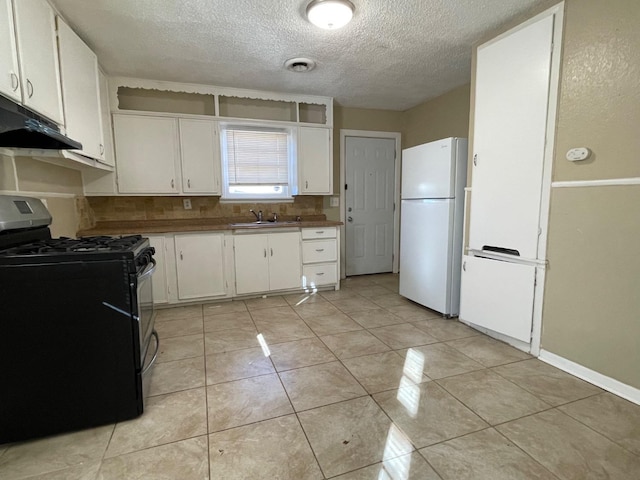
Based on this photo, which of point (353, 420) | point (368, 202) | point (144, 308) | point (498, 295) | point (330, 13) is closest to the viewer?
point (353, 420)

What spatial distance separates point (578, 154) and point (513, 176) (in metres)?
0.41

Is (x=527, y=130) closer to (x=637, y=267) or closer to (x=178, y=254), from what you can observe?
(x=637, y=267)

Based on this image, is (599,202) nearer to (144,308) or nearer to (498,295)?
(498,295)

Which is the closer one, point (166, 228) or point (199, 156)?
Result: point (166, 228)

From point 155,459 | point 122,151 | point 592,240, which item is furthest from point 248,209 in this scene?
point 592,240

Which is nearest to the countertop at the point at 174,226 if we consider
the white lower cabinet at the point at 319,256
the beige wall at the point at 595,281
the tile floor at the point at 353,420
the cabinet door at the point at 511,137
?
the white lower cabinet at the point at 319,256

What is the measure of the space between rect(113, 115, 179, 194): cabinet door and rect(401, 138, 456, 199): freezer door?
2.41 metres

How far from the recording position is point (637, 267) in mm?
1674

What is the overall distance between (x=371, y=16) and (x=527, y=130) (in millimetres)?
1294

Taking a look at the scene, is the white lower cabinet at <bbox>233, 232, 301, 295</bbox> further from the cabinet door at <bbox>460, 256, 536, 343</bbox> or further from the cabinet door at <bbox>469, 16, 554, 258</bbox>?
the cabinet door at <bbox>469, 16, 554, 258</bbox>

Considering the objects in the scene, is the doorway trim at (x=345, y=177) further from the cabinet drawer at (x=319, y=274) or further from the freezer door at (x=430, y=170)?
the freezer door at (x=430, y=170)

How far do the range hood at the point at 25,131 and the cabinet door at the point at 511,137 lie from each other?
8.89 ft

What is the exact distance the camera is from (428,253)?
3045 millimetres

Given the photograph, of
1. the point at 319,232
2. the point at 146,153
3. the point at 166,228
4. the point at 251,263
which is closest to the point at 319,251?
the point at 319,232
